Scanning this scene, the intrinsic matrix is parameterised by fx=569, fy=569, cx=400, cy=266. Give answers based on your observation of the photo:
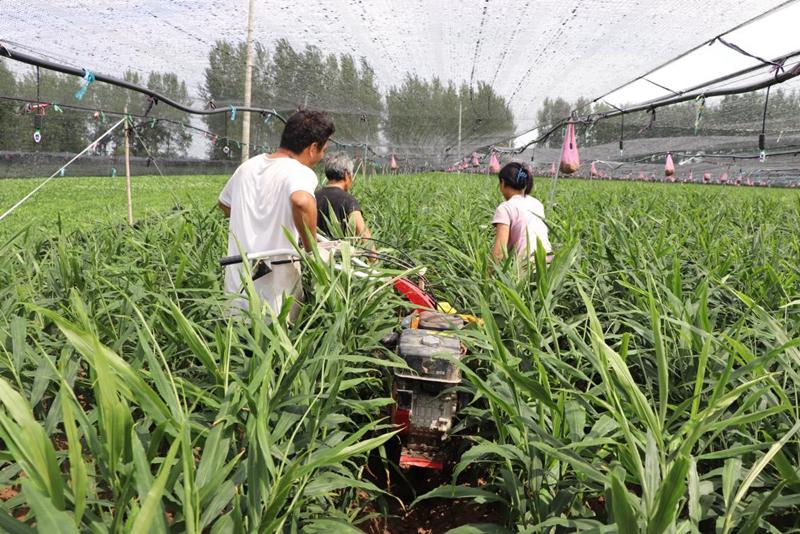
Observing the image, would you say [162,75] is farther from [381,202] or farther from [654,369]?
[654,369]

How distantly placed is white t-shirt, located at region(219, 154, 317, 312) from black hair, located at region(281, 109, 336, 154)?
106 millimetres

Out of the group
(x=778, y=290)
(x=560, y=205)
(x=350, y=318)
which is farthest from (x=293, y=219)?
(x=560, y=205)

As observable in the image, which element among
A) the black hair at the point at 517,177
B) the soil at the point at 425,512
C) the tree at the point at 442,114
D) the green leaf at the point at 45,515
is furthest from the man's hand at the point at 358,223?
the tree at the point at 442,114

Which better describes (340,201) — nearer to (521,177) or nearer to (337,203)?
(337,203)

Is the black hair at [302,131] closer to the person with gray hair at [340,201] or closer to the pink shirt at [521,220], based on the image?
the person with gray hair at [340,201]

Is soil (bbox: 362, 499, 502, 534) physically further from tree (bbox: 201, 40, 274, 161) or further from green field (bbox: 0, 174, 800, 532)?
tree (bbox: 201, 40, 274, 161)

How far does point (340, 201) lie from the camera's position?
3328 millimetres

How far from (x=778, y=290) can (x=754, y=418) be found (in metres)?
1.51

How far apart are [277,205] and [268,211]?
0.05m

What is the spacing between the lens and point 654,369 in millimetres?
1775

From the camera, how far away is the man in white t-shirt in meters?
2.17

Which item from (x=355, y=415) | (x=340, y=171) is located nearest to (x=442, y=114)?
(x=340, y=171)

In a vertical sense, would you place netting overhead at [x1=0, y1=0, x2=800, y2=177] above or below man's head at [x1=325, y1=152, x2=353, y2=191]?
above

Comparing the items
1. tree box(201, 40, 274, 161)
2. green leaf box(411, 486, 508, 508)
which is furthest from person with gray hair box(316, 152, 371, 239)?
tree box(201, 40, 274, 161)
